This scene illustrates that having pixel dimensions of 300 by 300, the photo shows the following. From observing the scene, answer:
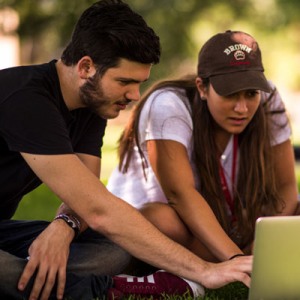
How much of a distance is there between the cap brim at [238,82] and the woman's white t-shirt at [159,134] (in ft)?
0.78

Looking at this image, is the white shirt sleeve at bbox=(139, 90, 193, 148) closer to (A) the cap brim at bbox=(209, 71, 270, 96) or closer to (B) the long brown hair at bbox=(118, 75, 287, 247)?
(B) the long brown hair at bbox=(118, 75, 287, 247)

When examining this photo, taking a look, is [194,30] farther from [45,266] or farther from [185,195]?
[45,266]

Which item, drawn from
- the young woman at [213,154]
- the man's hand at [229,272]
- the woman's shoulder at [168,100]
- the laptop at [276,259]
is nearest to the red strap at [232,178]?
the young woman at [213,154]

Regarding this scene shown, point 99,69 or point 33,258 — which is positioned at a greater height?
point 99,69

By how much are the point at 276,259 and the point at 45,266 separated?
2.96 feet

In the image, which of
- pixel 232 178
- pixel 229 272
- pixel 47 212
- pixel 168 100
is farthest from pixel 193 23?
pixel 229 272

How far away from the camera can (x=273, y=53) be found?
2267 cm

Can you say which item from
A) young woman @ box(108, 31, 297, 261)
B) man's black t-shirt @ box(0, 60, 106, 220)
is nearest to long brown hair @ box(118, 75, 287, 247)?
young woman @ box(108, 31, 297, 261)

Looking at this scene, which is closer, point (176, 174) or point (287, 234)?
point (287, 234)

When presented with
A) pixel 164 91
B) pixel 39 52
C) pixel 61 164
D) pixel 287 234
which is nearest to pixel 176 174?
pixel 164 91

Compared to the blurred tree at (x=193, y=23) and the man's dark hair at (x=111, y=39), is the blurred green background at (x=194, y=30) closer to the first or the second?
the blurred tree at (x=193, y=23)

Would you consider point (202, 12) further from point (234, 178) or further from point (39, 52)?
point (234, 178)

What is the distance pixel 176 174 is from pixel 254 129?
57 cm

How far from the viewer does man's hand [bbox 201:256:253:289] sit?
3281mm
